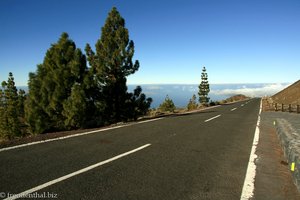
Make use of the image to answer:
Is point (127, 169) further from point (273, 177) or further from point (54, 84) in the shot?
point (54, 84)

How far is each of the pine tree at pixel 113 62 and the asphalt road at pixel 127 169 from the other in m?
8.88

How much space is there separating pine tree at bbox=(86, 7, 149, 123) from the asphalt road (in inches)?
350

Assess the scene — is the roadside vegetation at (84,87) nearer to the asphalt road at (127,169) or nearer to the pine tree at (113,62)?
the pine tree at (113,62)

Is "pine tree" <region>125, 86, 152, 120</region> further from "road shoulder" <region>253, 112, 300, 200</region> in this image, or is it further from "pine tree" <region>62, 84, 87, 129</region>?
"road shoulder" <region>253, 112, 300, 200</region>

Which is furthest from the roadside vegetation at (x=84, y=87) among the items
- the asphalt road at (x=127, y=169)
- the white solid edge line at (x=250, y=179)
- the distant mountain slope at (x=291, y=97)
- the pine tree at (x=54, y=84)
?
the distant mountain slope at (x=291, y=97)

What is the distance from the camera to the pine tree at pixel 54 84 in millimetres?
14508

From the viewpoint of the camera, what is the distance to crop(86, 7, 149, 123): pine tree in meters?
17.4

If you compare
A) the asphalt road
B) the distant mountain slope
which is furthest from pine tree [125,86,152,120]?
the distant mountain slope

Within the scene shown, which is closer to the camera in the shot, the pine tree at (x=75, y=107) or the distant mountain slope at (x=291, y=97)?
the pine tree at (x=75, y=107)

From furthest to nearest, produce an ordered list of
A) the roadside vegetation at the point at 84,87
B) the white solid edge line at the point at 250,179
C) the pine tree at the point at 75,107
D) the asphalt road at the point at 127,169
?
1. the roadside vegetation at the point at 84,87
2. the pine tree at the point at 75,107
3. the white solid edge line at the point at 250,179
4. the asphalt road at the point at 127,169

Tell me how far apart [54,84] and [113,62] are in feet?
15.2

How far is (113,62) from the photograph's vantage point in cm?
1766

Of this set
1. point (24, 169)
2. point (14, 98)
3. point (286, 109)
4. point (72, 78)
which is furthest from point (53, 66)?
point (14, 98)

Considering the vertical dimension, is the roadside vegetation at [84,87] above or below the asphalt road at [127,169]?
above
